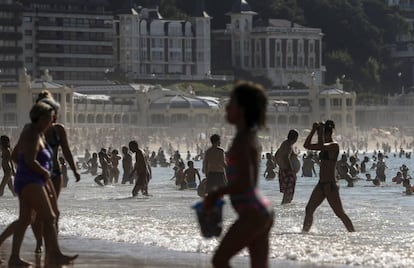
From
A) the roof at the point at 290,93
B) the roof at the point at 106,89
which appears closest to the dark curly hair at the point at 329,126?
the roof at the point at 106,89

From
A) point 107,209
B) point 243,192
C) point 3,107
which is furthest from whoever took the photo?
point 3,107

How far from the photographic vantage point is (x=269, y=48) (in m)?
172

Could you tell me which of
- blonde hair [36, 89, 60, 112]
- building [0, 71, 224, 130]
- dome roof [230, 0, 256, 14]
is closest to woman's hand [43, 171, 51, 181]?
blonde hair [36, 89, 60, 112]

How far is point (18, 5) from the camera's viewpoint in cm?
14712

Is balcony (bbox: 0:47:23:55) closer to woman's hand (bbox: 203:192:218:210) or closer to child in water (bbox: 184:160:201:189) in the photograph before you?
child in water (bbox: 184:160:201:189)

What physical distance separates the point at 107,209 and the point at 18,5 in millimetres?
122368

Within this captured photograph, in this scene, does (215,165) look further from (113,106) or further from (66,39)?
(66,39)

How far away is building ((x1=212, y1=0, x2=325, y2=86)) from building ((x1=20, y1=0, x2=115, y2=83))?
20208mm

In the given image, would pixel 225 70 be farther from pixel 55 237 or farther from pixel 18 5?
pixel 55 237

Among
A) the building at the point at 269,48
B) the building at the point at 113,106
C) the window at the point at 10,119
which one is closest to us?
the building at the point at 113,106

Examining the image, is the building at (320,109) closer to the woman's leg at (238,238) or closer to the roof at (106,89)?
the roof at (106,89)

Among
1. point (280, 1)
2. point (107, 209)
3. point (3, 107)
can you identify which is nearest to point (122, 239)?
point (107, 209)

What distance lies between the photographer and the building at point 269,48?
170 meters

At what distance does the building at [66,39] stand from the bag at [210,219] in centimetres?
13781
